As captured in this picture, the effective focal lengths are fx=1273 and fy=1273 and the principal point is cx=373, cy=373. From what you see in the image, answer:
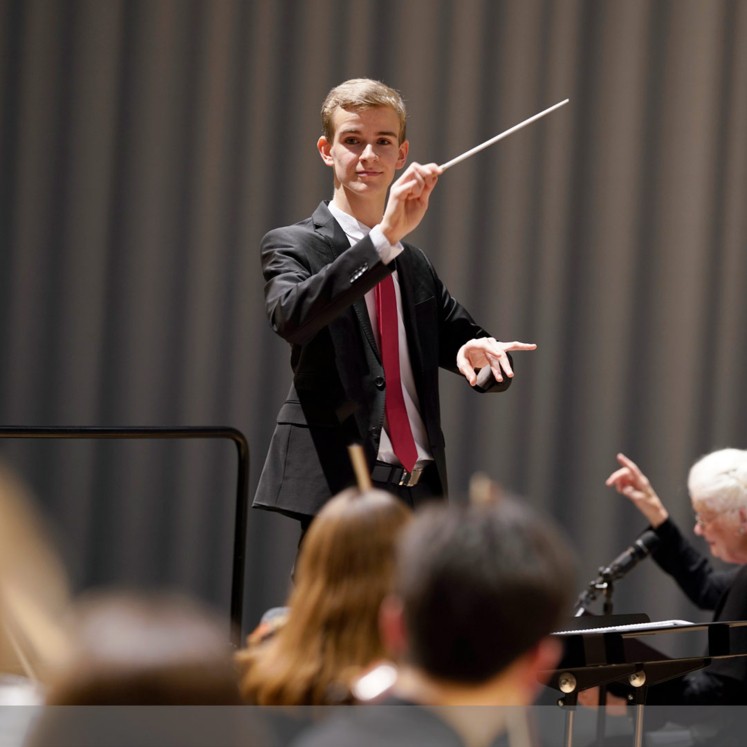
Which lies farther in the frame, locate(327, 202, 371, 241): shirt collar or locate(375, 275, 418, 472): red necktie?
locate(327, 202, 371, 241): shirt collar

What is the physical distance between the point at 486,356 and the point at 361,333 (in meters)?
0.25

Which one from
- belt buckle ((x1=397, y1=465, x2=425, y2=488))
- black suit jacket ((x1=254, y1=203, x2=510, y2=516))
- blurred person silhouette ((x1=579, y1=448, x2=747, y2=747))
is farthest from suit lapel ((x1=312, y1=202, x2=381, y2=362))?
blurred person silhouette ((x1=579, y1=448, x2=747, y2=747))

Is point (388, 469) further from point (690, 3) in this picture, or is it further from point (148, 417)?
point (690, 3)

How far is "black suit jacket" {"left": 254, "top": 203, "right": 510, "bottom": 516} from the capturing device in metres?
2.30

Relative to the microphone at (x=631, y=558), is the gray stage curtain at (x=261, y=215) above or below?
above

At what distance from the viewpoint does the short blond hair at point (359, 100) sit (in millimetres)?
2525

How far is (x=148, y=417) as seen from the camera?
4.38m

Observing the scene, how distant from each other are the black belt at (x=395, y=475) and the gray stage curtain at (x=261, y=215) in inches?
77.7

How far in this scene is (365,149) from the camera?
250 centimetres

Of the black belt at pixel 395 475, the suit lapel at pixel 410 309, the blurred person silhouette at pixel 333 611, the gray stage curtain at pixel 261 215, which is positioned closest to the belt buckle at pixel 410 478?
the black belt at pixel 395 475

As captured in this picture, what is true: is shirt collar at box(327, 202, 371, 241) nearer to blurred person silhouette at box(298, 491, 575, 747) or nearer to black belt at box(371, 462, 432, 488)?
black belt at box(371, 462, 432, 488)

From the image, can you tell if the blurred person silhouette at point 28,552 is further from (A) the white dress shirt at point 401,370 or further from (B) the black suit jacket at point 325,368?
(A) the white dress shirt at point 401,370

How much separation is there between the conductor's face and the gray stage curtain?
1835 mm

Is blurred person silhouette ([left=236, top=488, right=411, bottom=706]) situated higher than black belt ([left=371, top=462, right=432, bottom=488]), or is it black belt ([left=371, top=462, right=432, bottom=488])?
black belt ([left=371, top=462, right=432, bottom=488])
